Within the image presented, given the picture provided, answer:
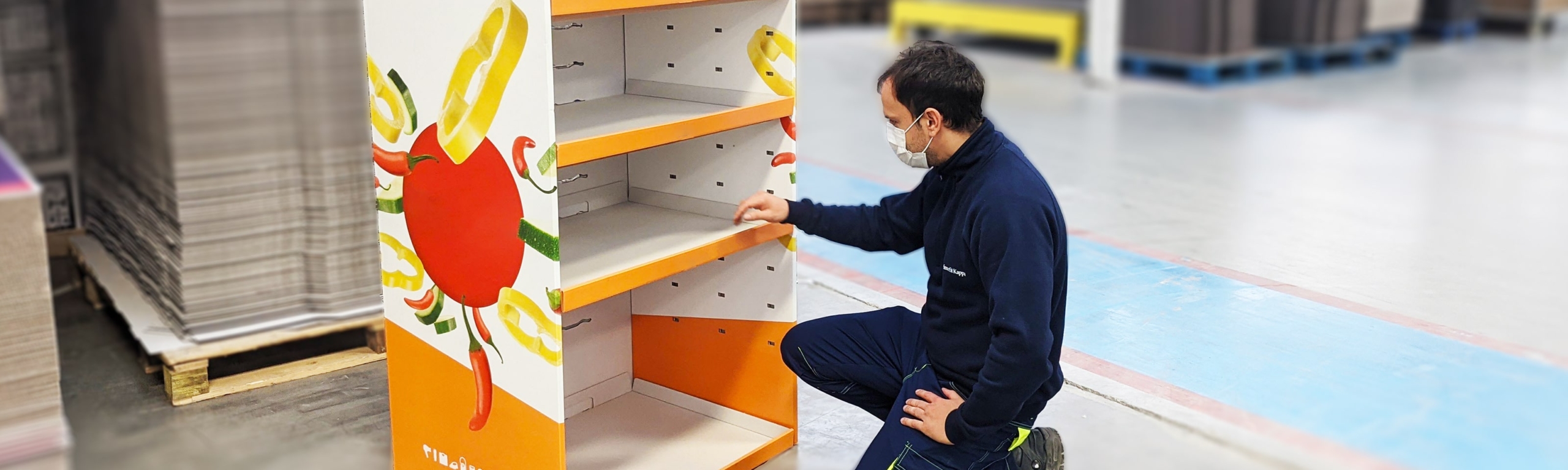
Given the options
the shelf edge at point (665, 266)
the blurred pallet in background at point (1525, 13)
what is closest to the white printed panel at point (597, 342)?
the shelf edge at point (665, 266)

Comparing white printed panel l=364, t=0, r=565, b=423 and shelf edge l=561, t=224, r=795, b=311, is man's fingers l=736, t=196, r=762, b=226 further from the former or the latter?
white printed panel l=364, t=0, r=565, b=423

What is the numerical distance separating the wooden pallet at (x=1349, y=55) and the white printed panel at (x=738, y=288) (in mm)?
8427

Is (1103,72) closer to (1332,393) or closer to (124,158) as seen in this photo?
(1332,393)

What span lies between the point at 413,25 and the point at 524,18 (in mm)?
377

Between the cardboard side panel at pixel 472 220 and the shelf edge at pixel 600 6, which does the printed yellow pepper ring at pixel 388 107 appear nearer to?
the cardboard side panel at pixel 472 220

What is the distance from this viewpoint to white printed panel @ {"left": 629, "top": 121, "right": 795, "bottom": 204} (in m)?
3.26

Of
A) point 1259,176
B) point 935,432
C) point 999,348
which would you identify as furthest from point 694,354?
point 1259,176

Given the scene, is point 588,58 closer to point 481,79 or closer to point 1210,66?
point 481,79

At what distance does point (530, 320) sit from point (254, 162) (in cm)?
175

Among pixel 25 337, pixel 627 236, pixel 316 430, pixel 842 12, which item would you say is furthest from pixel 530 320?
pixel 842 12

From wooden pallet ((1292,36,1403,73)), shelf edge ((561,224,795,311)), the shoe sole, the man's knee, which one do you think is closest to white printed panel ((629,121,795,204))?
shelf edge ((561,224,795,311))

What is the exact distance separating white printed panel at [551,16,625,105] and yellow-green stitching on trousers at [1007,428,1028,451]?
1364 millimetres

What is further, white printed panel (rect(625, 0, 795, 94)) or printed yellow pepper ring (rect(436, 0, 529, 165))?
white printed panel (rect(625, 0, 795, 94))

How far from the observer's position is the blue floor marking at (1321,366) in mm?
3500
